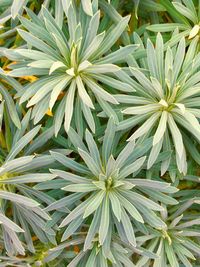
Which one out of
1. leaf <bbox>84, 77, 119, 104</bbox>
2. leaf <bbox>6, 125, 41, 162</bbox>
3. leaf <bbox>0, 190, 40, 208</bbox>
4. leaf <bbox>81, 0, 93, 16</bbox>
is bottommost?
leaf <bbox>0, 190, 40, 208</bbox>

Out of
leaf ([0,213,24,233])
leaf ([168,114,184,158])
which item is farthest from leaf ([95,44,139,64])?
leaf ([0,213,24,233])

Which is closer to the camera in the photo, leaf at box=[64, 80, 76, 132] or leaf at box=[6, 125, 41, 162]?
leaf at box=[64, 80, 76, 132]

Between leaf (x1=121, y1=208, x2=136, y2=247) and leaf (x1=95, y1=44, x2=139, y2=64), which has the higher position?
leaf (x1=95, y1=44, x2=139, y2=64)

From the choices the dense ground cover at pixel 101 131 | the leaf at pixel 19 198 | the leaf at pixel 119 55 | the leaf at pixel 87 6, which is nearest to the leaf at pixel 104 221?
the dense ground cover at pixel 101 131

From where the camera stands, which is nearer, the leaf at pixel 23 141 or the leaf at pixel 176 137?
the leaf at pixel 176 137

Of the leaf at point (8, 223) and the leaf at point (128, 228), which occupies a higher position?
the leaf at point (128, 228)

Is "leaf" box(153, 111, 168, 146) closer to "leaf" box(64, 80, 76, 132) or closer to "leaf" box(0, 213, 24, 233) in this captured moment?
"leaf" box(64, 80, 76, 132)

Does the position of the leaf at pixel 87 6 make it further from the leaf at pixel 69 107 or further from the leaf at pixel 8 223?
the leaf at pixel 8 223

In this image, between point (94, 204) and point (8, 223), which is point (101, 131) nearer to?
point (94, 204)

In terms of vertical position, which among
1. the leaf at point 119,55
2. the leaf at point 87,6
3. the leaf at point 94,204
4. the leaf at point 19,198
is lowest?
the leaf at point 19,198

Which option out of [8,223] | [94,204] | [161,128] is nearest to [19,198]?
[8,223]

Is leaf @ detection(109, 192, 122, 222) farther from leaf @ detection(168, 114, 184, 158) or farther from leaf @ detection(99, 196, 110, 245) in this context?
leaf @ detection(168, 114, 184, 158)
